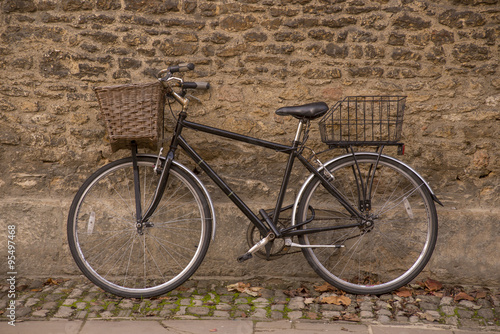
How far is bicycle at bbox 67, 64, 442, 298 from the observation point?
3.88 meters

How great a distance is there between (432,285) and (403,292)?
0.90 feet

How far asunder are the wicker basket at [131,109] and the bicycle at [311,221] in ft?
1.06

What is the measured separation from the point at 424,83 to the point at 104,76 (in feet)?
8.29

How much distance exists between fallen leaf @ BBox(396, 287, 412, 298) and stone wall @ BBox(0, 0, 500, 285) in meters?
→ 0.35

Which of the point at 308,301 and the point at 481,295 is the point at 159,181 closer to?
the point at 308,301

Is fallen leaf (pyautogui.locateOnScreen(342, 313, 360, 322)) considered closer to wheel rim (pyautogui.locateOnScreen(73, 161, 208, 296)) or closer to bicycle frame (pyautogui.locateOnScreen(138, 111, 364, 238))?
bicycle frame (pyautogui.locateOnScreen(138, 111, 364, 238))

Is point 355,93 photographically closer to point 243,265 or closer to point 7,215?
point 243,265

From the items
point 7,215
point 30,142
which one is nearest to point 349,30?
point 30,142

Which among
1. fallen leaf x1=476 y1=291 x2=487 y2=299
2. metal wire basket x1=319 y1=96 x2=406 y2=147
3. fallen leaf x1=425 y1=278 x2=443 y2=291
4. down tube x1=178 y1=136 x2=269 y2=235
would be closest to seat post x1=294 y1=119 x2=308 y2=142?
metal wire basket x1=319 y1=96 x2=406 y2=147

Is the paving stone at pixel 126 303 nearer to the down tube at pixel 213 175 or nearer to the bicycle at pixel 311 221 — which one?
the bicycle at pixel 311 221

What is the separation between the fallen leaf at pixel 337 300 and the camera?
383cm

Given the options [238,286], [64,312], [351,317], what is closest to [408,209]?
[351,317]

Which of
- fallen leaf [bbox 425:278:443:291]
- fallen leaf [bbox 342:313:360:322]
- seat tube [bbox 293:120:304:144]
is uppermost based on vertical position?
seat tube [bbox 293:120:304:144]

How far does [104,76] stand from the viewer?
4.16m
